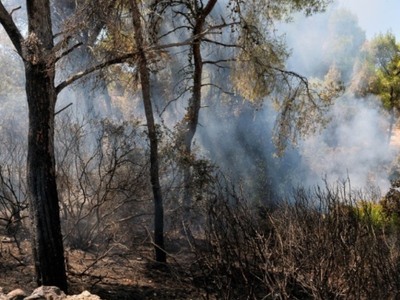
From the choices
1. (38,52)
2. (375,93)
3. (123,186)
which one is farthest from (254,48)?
(375,93)

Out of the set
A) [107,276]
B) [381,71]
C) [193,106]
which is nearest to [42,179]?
[107,276]

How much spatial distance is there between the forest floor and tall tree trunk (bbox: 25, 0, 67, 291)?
53cm

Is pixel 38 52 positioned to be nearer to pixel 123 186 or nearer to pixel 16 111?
pixel 123 186

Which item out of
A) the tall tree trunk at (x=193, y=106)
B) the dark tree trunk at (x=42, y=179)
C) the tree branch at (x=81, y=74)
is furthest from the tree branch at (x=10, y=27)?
the tall tree trunk at (x=193, y=106)

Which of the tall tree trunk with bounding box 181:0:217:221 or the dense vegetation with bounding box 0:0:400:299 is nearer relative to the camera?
the dense vegetation with bounding box 0:0:400:299

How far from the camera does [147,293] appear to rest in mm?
7016

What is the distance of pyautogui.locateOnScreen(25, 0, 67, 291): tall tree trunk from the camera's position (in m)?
5.73

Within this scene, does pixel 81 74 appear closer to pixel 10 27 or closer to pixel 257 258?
pixel 10 27

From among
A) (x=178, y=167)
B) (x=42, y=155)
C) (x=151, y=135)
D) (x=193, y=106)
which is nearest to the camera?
(x=42, y=155)

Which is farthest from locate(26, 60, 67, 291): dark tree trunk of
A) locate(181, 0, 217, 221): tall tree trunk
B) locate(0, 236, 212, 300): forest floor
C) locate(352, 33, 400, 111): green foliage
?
locate(352, 33, 400, 111): green foliage

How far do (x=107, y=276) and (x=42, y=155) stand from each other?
2544 mm

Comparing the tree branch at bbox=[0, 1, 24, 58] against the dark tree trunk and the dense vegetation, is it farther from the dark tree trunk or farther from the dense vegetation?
the dark tree trunk

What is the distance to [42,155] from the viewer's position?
577 centimetres

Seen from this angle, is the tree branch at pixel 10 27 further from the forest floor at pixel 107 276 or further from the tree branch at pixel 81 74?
the forest floor at pixel 107 276
